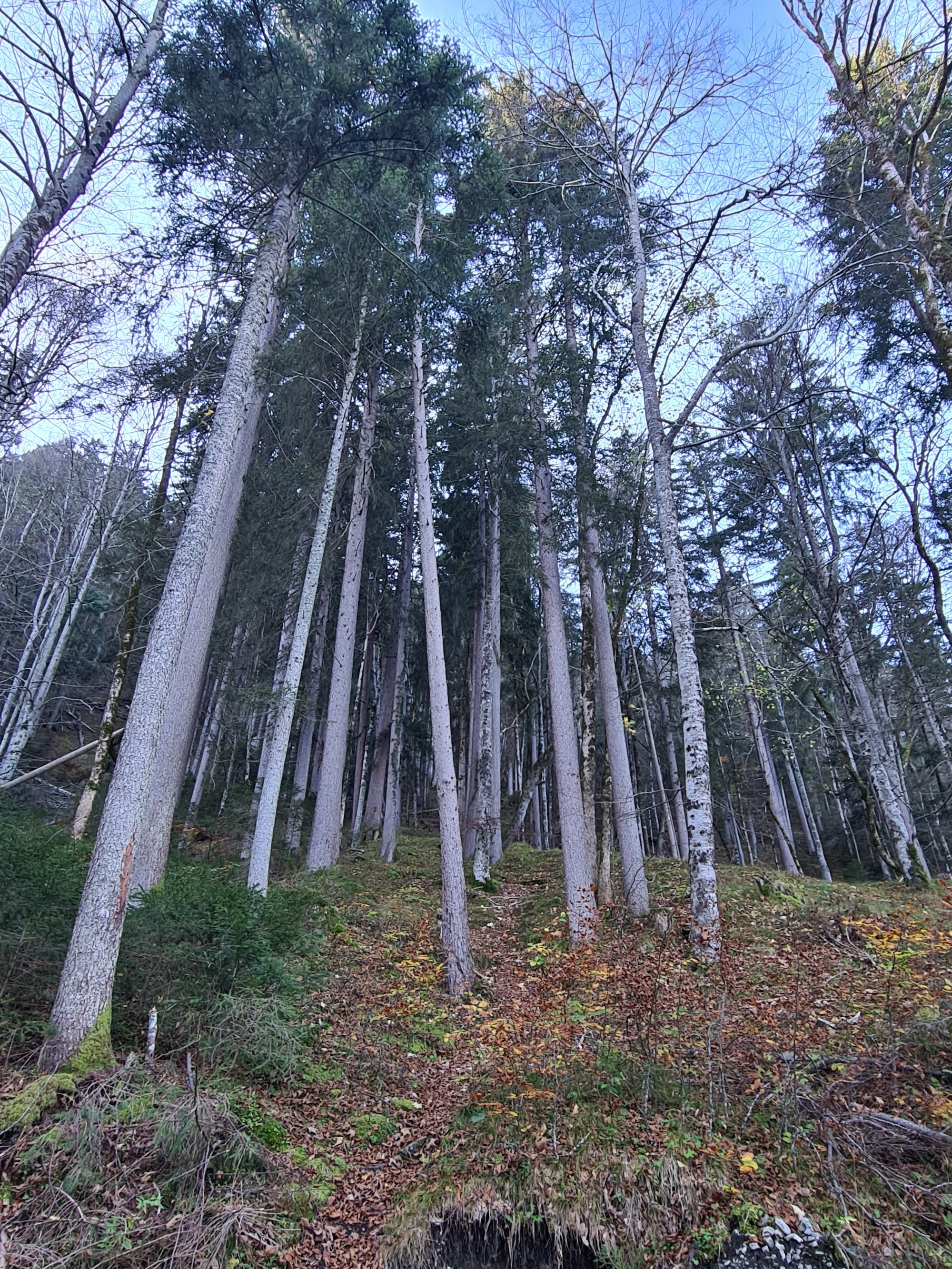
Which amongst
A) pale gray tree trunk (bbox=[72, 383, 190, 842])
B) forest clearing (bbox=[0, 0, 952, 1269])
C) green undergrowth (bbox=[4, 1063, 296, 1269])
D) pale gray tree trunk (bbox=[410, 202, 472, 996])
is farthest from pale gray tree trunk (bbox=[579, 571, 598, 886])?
pale gray tree trunk (bbox=[72, 383, 190, 842])

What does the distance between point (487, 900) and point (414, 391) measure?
977 centimetres

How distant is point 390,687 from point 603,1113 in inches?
503

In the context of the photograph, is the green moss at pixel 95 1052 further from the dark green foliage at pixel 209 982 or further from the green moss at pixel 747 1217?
the green moss at pixel 747 1217

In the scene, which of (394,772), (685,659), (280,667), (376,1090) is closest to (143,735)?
(376,1090)

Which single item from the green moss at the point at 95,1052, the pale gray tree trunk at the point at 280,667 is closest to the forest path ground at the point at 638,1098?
the green moss at the point at 95,1052

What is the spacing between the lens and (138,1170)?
345 cm

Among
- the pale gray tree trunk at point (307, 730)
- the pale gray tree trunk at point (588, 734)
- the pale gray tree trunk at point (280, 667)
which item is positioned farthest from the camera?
the pale gray tree trunk at point (307, 730)

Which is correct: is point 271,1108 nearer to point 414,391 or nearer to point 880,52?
point 414,391

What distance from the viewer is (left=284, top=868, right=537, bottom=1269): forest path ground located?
147 inches

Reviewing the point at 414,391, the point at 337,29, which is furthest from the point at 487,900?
the point at 337,29

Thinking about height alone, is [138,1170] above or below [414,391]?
below

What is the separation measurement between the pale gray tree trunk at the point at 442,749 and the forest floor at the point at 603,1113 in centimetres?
56

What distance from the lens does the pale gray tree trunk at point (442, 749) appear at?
750cm

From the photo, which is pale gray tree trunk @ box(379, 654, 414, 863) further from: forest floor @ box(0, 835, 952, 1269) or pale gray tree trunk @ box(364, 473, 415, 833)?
forest floor @ box(0, 835, 952, 1269)
